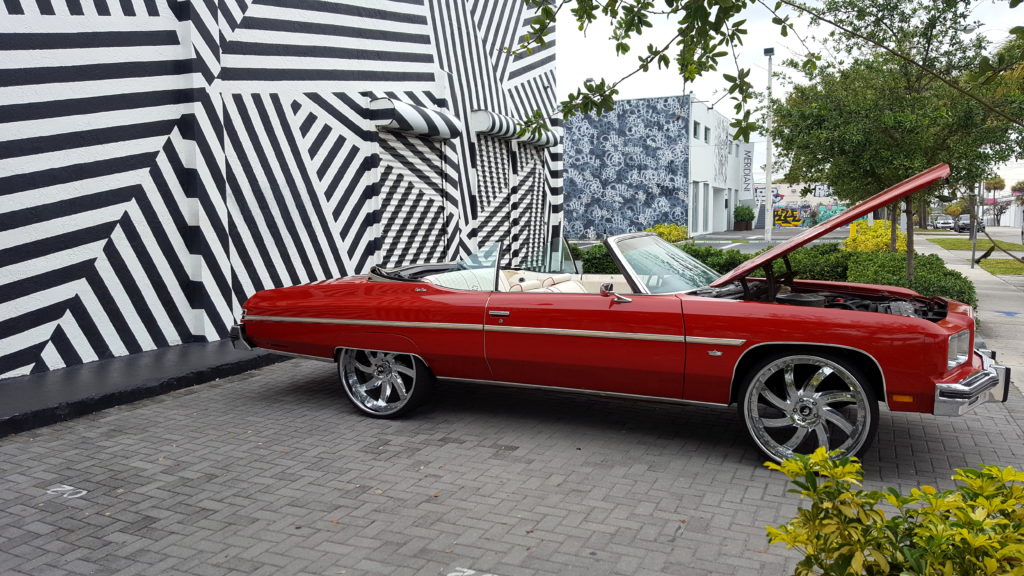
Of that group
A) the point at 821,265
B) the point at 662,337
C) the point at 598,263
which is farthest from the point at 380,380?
the point at 821,265

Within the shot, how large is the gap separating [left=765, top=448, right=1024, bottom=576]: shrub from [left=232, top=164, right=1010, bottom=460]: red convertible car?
2284 mm

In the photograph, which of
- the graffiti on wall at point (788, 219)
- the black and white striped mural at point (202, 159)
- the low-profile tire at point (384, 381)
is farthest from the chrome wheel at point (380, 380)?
the graffiti on wall at point (788, 219)

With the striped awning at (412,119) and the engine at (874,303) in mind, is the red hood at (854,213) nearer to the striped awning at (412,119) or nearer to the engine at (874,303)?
the engine at (874,303)

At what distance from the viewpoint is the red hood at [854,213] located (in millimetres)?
4488

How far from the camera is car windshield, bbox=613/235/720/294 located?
503 cm

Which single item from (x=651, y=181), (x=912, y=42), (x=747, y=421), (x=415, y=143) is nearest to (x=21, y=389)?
(x=747, y=421)

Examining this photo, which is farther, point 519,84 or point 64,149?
point 519,84

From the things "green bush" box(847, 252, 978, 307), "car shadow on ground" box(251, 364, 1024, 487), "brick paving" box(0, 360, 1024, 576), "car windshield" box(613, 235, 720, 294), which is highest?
"car windshield" box(613, 235, 720, 294)

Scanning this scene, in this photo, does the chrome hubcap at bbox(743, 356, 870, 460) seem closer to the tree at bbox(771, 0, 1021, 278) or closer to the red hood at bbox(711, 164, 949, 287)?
the red hood at bbox(711, 164, 949, 287)

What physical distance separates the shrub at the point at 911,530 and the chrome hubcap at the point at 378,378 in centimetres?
394

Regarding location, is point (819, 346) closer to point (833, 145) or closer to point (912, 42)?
point (833, 145)

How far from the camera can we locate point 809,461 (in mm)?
2150

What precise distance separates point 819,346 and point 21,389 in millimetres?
6222

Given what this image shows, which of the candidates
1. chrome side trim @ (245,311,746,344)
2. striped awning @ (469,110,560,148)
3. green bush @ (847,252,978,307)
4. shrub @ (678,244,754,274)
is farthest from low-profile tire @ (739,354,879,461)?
striped awning @ (469,110,560,148)
